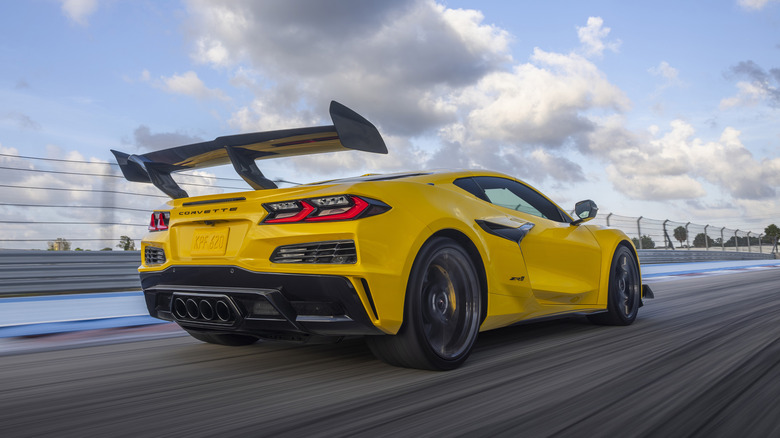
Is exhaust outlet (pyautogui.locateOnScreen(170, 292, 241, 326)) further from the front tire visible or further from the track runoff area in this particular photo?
the track runoff area

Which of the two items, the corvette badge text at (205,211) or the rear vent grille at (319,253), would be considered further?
the corvette badge text at (205,211)

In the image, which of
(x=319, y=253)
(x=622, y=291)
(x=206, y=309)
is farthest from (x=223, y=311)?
(x=622, y=291)

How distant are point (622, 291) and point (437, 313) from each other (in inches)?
101

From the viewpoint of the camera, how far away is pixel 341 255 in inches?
115

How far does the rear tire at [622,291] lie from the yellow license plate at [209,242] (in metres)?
3.15

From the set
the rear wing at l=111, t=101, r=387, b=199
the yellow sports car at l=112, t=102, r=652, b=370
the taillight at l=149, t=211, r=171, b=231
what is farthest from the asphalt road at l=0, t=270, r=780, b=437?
the rear wing at l=111, t=101, r=387, b=199

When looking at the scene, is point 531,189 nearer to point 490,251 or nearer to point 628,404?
point 490,251

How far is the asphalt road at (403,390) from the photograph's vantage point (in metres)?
2.29

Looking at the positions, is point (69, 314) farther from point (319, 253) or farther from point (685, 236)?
point (685, 236)

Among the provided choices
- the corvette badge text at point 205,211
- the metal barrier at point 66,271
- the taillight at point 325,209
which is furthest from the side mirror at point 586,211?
the metal barrier at point 66,271

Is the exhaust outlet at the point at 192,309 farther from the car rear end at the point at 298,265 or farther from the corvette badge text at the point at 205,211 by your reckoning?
the corvette badge text at the point at 205,211

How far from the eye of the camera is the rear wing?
10.3 feet

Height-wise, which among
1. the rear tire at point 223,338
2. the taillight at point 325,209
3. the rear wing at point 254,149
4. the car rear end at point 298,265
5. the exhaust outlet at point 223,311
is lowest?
the rear tire at point 223,338

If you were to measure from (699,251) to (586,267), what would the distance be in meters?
21.3
